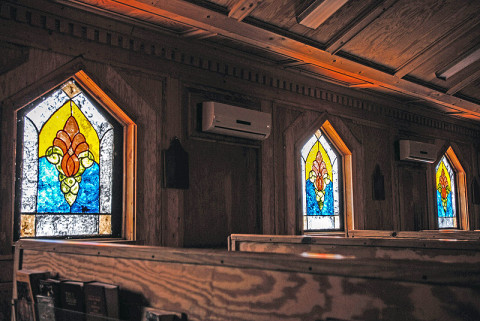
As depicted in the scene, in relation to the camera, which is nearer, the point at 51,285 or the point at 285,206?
the point at 51,285

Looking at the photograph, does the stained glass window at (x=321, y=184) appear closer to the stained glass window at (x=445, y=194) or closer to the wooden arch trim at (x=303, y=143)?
the wooden arch trim at (x=303, y=143)

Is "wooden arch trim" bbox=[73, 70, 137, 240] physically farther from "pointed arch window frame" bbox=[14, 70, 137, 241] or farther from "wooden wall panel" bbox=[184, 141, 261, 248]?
"wooden wall panel" bbox=[184, 141, 261, 248]

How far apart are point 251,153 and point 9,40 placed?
2.55 meters

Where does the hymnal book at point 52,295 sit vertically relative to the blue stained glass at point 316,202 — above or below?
below

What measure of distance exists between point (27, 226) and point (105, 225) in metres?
0.66

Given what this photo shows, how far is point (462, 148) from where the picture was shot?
8398 mm

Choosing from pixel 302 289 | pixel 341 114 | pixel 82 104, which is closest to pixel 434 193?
pixel 341 114

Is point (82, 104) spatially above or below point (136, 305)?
above

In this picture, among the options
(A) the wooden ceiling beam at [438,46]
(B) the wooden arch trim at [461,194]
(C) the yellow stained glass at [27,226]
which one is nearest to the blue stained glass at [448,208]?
(B) the wooden arch trim at [461,194]

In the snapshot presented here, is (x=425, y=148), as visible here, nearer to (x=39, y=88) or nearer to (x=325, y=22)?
(x=325, y=22)

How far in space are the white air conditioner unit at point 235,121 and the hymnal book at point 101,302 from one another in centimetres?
290

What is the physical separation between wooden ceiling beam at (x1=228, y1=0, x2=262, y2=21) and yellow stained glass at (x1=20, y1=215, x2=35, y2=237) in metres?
2.16

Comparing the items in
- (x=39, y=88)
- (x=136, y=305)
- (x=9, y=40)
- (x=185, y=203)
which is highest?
(x=9, y=40)

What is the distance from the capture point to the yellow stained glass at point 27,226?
12.0 feet
